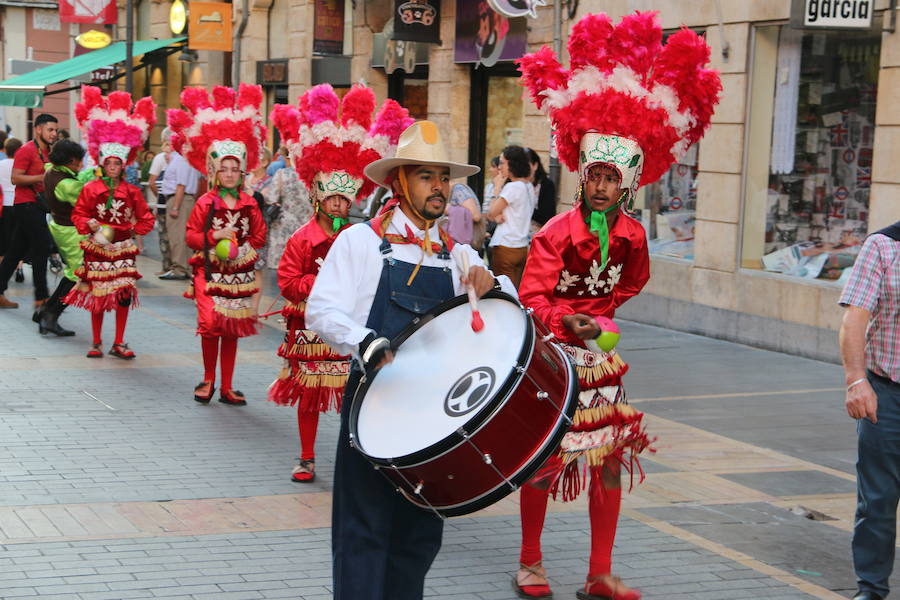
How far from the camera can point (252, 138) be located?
9805 mm

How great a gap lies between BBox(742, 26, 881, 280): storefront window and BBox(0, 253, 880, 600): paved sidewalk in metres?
1.82

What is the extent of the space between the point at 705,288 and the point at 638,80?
8.35 meters

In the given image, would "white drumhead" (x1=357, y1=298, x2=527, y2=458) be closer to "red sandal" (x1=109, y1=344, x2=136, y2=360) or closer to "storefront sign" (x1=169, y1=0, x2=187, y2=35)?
"red sandal" (x1=109, y1=344, x2=136, y2=360)

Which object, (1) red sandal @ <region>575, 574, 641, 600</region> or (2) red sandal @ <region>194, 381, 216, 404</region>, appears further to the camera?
(2) red sandal @ <region>194, 381, 216, 404</region>

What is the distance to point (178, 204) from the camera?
17.6 m

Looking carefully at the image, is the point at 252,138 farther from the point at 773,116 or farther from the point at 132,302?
the point at 773,116

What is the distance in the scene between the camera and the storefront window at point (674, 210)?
1447 cm

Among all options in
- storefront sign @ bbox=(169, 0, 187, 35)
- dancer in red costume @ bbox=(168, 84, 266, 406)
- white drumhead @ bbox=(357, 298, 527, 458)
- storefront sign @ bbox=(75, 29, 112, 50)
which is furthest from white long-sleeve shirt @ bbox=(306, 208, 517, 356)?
storefront sign @ bbox=(75, 29, 112, 50)

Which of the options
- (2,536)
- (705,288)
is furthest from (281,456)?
(705,288)

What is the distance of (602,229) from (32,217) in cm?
996

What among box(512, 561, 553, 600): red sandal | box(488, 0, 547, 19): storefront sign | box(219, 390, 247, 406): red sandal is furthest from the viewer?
box(488, 0, 547, 19): storefront sign

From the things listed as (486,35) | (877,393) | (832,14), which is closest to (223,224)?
(877,393)

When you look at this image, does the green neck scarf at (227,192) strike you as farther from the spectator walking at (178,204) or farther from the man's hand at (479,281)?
the spectator walking at (178,204)

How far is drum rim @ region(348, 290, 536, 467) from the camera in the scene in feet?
13.6
